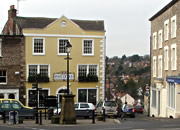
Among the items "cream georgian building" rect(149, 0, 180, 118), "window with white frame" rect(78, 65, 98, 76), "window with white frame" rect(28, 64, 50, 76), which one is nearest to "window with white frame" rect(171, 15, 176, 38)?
"cream georgian building" rect(149, 0, 180, 118)

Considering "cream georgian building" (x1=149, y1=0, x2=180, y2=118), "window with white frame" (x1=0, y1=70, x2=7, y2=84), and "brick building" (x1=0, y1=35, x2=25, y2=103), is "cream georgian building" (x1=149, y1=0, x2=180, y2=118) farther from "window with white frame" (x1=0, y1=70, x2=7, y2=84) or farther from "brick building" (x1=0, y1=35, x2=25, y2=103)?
"window with white frame" (x1=0, y1=70, x2=7, y2=84)

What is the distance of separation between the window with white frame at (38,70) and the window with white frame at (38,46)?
139 cm

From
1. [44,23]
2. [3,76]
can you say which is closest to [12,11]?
[44,23]

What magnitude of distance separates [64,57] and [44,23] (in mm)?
4386

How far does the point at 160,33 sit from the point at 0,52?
16.8 metres

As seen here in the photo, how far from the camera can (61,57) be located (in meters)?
Result: 41.9

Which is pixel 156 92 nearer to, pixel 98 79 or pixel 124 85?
pixel 98 79

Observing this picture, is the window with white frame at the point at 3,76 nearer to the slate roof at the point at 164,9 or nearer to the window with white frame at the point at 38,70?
the window with white frame at the point at 38,70

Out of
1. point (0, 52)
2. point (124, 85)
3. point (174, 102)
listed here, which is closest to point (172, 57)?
point (174, 102)

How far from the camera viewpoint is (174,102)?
34.5 metres

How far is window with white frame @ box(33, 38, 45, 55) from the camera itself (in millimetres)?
41062

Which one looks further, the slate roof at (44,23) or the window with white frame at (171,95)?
the slate roof at (44,23)

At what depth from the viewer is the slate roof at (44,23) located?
42.0m

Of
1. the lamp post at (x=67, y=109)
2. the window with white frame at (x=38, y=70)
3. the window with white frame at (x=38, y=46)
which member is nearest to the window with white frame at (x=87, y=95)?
the window with white frame at (x=38, y=70)
